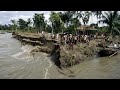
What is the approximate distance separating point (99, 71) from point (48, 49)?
A: 9447 mm

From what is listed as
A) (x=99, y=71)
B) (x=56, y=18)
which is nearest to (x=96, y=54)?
(x=99, y=71)

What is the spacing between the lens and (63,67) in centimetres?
1538

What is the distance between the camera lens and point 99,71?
1553 centimetres

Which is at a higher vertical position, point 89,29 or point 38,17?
point 38,17

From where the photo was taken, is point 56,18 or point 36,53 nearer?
point 36,53

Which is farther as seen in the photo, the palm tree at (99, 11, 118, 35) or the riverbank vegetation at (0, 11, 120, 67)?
the palm tree at (99, 11, 118, 35)

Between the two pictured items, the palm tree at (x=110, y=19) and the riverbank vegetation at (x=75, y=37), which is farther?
the palm tree at (x=110, y=19)

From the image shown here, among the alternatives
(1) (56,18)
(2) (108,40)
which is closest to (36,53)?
(2) (108,40)

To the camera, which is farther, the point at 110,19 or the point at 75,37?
the point at 110,19
